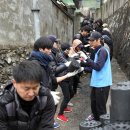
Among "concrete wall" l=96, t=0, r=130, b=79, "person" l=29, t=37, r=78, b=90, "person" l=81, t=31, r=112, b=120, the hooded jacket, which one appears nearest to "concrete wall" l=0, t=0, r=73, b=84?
"concrete wall" l=96, t=0, r=130, b=79

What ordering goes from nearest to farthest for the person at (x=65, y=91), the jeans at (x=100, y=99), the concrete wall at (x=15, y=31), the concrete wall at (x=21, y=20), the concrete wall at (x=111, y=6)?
the jeans at (x=100, y=99) < the person at (x=65, y=91) < the concrete wall at (x=15, y=31) < the concrete wall at (x=21, y=20) < the concrete wall at (x=111, y=6)

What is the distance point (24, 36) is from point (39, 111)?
8.33 m

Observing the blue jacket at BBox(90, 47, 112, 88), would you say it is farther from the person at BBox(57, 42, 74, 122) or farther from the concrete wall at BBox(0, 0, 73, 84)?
the concrete wall at BBox(0, 0, 73, 84)

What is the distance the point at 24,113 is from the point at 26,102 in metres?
0.10

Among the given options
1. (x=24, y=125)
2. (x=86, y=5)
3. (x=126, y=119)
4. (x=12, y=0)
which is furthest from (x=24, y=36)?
(x=86, y=5)

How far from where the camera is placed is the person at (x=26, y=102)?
10.3ft

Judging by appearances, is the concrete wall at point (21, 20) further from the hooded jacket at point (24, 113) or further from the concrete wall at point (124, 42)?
the hooded jacket at point (24, 113)

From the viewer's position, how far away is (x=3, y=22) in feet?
33.1

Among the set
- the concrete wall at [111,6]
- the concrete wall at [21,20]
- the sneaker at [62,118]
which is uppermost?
the concrete wall at [111,6]

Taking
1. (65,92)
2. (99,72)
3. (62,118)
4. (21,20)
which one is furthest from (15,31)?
(99,72)

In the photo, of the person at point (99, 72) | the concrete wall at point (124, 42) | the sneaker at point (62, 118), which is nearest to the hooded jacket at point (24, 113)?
the person at point (99, 72)

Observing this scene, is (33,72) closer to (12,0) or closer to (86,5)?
(12,0)

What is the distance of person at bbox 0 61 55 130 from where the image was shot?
3.14m

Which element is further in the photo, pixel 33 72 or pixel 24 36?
pixel 24 36
